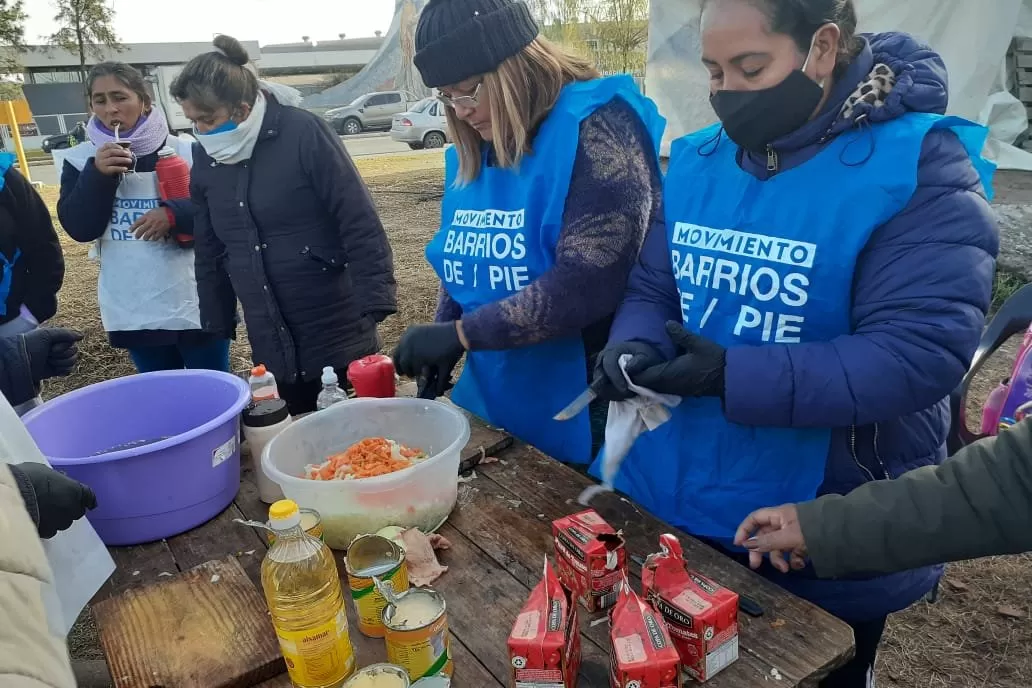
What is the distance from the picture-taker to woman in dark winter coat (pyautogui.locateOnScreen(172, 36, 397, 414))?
2.73 metres

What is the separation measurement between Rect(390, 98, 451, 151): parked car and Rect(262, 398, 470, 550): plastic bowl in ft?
60.6

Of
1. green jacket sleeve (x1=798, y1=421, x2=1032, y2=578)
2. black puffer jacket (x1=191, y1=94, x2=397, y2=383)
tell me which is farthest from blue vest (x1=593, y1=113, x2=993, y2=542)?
black puffer jacket (x1=191, y1=94, x2=397, y2=383)

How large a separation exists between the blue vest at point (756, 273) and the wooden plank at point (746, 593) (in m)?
0.13

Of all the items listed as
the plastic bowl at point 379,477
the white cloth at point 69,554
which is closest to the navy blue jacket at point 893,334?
the plastic bowl at point 379,477

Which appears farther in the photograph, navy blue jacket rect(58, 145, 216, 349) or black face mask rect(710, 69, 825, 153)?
navy blue jacket rect(58, 145, 216, 349)

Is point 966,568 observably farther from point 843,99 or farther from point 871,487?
point 843,99

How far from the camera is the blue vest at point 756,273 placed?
4.50 ft

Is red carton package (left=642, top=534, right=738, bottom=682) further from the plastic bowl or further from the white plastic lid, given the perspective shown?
the white plastic lid

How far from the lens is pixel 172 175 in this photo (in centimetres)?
327

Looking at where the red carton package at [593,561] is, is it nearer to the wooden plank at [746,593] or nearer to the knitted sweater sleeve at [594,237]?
the wooden plank at [746,593]

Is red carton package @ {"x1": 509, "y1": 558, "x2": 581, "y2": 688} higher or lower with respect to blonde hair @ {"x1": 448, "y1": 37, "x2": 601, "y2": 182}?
lower

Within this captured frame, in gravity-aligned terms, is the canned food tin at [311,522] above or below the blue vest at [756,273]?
below

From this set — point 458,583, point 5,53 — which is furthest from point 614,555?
point 5,53

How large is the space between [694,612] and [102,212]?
3210 mm
